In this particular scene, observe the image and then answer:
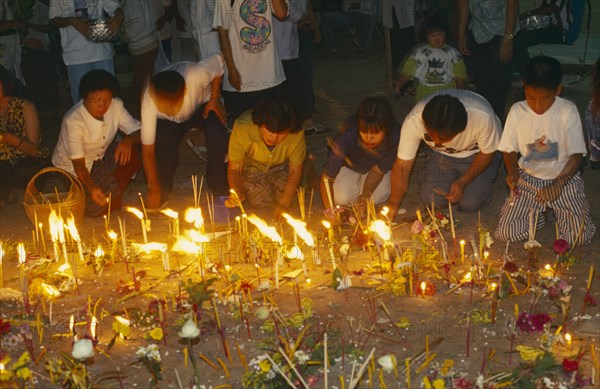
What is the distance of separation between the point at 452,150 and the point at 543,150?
89 cm

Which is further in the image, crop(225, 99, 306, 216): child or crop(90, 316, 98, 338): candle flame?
crop(225, 99, 306, 216): child

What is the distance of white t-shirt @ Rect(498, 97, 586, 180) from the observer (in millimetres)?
6023

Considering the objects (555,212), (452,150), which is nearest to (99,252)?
(452,150)

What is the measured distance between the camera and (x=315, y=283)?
5.79 m

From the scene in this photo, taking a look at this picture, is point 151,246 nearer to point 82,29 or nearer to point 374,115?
point 374,115

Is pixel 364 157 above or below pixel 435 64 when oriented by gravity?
below

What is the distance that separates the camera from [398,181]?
663cm

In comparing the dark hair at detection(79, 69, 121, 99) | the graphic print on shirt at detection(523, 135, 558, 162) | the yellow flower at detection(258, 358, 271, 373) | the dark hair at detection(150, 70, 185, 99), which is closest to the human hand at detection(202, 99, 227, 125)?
the dark hair at detection(150, 70, 185, 99)

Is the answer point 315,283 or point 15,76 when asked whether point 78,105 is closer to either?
point 15,76

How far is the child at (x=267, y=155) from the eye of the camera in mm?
6461

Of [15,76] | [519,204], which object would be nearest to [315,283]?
[519,204]

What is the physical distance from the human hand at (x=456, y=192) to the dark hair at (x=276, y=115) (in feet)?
4.05

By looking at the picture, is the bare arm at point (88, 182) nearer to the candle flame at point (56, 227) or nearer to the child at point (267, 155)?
the candle flame at point (56, 227)

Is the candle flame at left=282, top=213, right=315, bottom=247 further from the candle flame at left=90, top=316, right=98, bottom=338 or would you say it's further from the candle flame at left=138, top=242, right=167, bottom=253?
the candle flame at left=90, top=316, right=98, bottom=338
